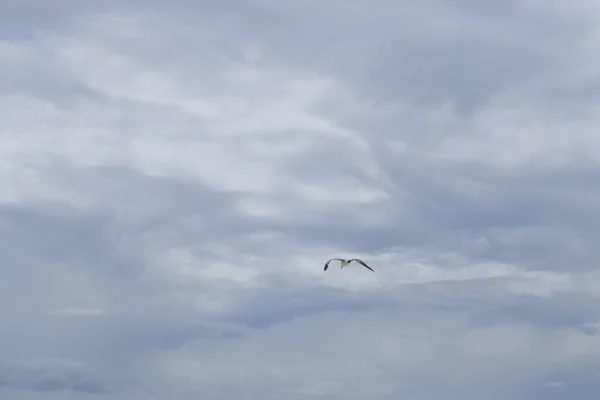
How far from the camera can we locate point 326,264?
32.4m
